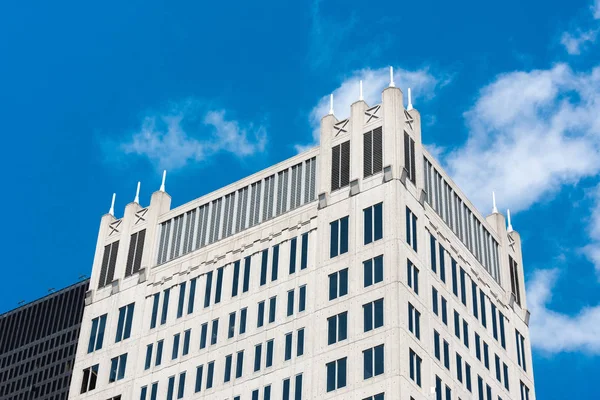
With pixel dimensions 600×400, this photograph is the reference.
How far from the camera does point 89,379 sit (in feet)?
370

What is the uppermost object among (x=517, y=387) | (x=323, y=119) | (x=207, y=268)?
(x=323, y=119)

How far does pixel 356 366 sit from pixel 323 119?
27.7m

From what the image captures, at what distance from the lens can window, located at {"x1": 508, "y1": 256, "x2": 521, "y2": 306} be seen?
393 feet

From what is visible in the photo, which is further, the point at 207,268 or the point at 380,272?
the point at 207,268

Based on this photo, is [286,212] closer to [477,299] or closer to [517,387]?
[477,299]

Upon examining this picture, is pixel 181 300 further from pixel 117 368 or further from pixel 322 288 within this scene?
pixel 322 288

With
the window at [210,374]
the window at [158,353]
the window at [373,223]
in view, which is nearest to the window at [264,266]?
the window at [210,374]

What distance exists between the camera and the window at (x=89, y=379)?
112 meters

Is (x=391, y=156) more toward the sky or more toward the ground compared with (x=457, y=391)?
more toward the sky

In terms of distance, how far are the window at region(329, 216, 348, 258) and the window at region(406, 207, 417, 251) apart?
5338 millimetres

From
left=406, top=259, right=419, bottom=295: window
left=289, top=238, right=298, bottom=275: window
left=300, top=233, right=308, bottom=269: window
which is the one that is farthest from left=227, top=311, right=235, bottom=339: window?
left=406, top=259, right=419, bottom=295: window

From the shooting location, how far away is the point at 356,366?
9350 centimetres

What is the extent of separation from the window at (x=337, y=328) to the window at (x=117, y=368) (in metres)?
23.1

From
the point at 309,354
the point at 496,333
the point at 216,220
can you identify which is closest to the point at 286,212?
the point at 216,220
